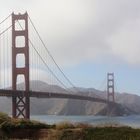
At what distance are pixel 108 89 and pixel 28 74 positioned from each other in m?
109

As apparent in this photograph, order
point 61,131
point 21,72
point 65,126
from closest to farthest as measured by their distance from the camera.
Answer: point 61,131
point 65,126
point 21,72

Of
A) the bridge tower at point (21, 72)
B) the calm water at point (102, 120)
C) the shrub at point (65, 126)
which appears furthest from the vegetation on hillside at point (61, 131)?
the bridge tower at point (21, 72)

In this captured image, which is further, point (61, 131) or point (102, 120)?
point (102, 120)

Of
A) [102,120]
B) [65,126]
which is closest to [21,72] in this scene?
[102,120]

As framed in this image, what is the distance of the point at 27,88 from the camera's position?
69.1 meters

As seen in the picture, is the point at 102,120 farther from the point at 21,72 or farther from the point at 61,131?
the point at 61,131

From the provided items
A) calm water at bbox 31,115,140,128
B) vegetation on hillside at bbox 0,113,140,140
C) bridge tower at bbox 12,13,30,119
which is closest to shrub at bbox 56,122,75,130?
vegetation on hillside at bbox 0,113,140,140

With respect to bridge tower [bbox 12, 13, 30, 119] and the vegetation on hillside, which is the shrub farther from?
bridge tower [bbox 12, 13, 30, 119]

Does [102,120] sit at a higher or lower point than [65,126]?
lower

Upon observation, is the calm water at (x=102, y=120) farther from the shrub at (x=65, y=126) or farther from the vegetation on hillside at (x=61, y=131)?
the vegetation on hillside at (x=61, y=131)

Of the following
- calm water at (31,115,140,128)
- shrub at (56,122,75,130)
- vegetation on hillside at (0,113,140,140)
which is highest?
shrub at (56,122,75,130)

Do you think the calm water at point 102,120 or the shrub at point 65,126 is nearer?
the shrub at point 65,126

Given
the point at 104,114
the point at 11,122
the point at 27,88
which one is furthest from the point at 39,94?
the point at 104,114

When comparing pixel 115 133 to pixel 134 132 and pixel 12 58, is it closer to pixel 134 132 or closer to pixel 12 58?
pixel 134 132
